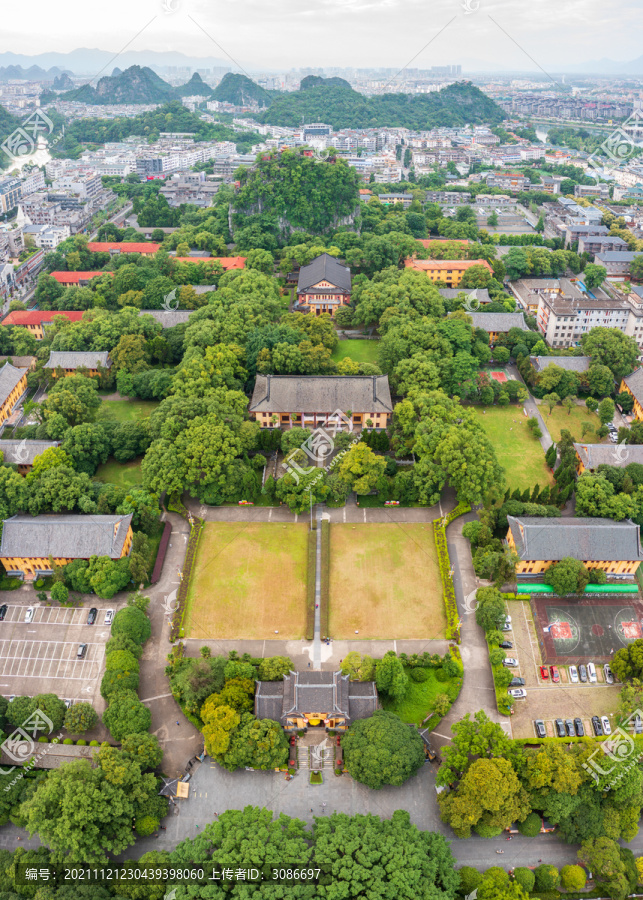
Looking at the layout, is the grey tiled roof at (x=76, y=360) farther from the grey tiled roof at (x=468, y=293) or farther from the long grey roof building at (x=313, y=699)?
the grey tiled roof at (x=468, y=293)

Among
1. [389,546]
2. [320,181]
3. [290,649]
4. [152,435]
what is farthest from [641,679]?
[320,181]

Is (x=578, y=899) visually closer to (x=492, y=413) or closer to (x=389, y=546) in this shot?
(x=389, y=546)

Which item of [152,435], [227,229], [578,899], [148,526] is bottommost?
[578,899]

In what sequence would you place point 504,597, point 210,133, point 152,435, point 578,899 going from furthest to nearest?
point 210,133, point 152,435, point 504,597, point 578,899

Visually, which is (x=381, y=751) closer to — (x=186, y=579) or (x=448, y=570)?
(x=448, y=570)

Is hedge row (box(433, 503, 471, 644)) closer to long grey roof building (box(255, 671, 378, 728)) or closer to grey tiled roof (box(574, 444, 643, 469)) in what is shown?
long grey roof building (box(255, 671, 378, 728))

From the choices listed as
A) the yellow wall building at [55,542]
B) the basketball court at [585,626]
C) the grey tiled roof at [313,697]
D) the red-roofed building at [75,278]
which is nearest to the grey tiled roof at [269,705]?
the grey tiled roof at [313,697]
